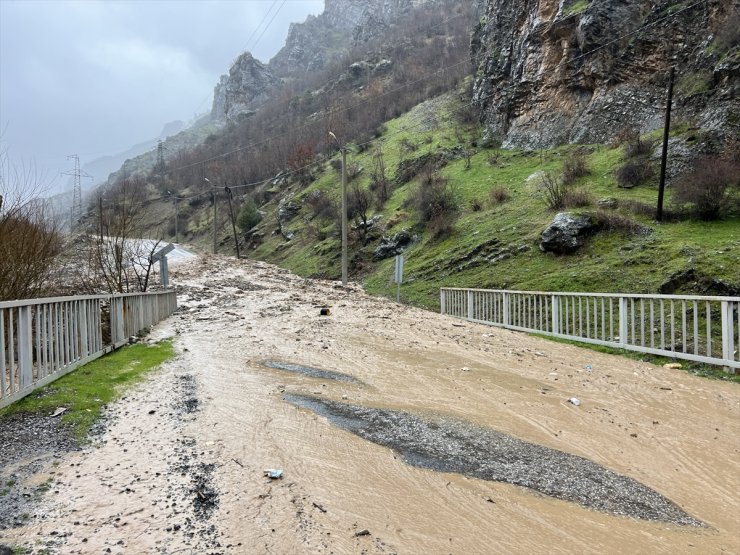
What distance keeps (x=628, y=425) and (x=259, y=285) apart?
66.4 feet

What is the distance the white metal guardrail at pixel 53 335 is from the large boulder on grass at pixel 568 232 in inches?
538

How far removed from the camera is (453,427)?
15.7 feet

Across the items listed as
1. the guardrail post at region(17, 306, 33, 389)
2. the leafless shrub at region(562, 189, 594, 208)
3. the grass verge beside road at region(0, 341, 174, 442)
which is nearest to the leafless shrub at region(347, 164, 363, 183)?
the leafless shrub at region(562, 189, 594, 208)

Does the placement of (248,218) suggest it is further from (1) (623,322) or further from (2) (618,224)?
(1) (623,322)

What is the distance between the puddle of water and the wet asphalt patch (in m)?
1.43

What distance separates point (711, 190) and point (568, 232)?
4664 mm

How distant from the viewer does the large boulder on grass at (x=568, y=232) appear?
15648 mm

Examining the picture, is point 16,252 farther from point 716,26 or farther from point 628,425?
point 716,26

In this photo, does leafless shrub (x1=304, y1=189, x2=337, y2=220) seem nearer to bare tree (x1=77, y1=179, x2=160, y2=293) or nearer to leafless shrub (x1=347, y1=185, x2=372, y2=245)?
leafless shrub (x1=347, y1=185, x2=372, y2=245)

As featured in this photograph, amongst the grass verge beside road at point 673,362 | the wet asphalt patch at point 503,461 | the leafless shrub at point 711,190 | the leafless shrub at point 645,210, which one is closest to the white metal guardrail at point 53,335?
the wet asphalt patch at point 503,461

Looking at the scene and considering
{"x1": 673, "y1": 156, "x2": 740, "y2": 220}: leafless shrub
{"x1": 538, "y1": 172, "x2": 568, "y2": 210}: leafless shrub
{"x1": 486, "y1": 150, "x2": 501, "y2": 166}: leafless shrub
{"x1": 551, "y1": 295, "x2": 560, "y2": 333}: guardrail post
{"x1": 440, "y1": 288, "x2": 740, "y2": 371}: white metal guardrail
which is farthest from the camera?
{"x1": 486, "y1": 150, "x2": 501, "y2": 166}: leafless shrub

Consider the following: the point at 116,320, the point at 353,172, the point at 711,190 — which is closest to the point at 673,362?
the point at 711,190

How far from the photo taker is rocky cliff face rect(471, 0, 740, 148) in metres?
21.7

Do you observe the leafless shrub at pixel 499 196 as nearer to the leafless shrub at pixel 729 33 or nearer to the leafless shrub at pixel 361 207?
the leafless shrub at pixel 361 207
